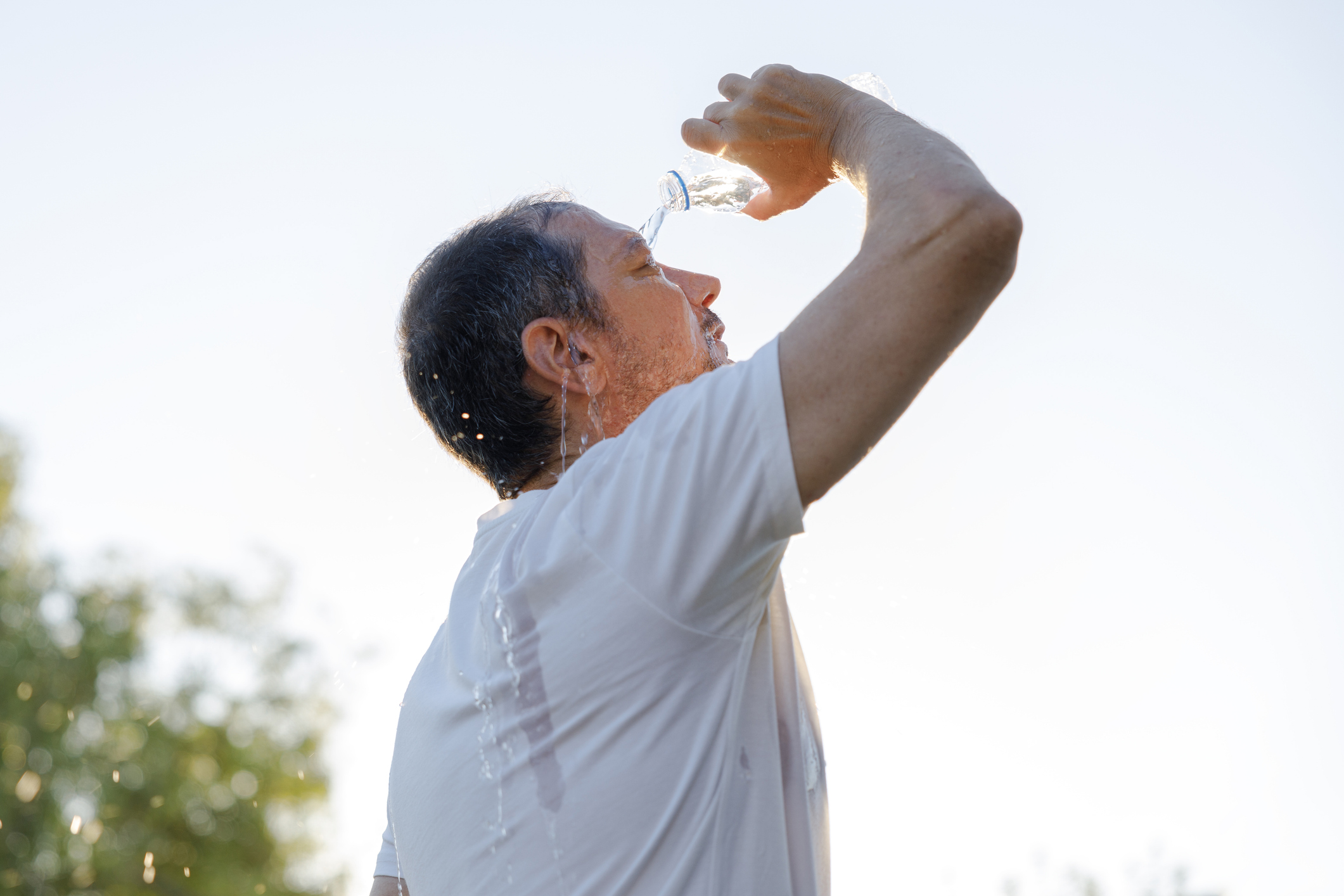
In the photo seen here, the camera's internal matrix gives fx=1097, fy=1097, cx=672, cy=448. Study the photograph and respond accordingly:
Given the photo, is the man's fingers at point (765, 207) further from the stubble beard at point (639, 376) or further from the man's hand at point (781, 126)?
the stubble beard at point (639, 376)

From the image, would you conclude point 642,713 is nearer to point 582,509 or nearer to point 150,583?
point 582,509

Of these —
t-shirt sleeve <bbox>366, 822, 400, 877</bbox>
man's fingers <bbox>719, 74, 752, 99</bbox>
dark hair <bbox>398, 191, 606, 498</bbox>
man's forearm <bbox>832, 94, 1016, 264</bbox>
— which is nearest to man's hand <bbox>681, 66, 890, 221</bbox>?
man's fingers <bbox>719, 74, 752, 99</bbox>

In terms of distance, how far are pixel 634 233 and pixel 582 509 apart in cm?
112

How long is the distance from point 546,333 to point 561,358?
7 cm

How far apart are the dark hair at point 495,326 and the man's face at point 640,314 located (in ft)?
0.12

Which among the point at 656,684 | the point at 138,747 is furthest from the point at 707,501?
the point at 138,747

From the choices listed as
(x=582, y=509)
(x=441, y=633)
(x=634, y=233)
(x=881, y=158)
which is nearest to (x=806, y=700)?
(x=582, y=509)

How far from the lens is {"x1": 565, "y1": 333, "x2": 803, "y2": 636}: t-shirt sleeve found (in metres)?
1.43

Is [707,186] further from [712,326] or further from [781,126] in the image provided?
[781,126]

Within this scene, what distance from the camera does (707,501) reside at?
4.81 ft

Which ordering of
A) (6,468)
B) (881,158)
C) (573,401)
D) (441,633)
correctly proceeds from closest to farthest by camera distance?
(881,158)
(441,633)
(573,401)
(6,468)

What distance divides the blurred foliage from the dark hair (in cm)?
2551

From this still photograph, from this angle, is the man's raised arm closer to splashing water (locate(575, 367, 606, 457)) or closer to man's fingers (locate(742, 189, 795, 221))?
man's fingers (locate(742, 189, 795, 221))

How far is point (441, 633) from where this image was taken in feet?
6.93
